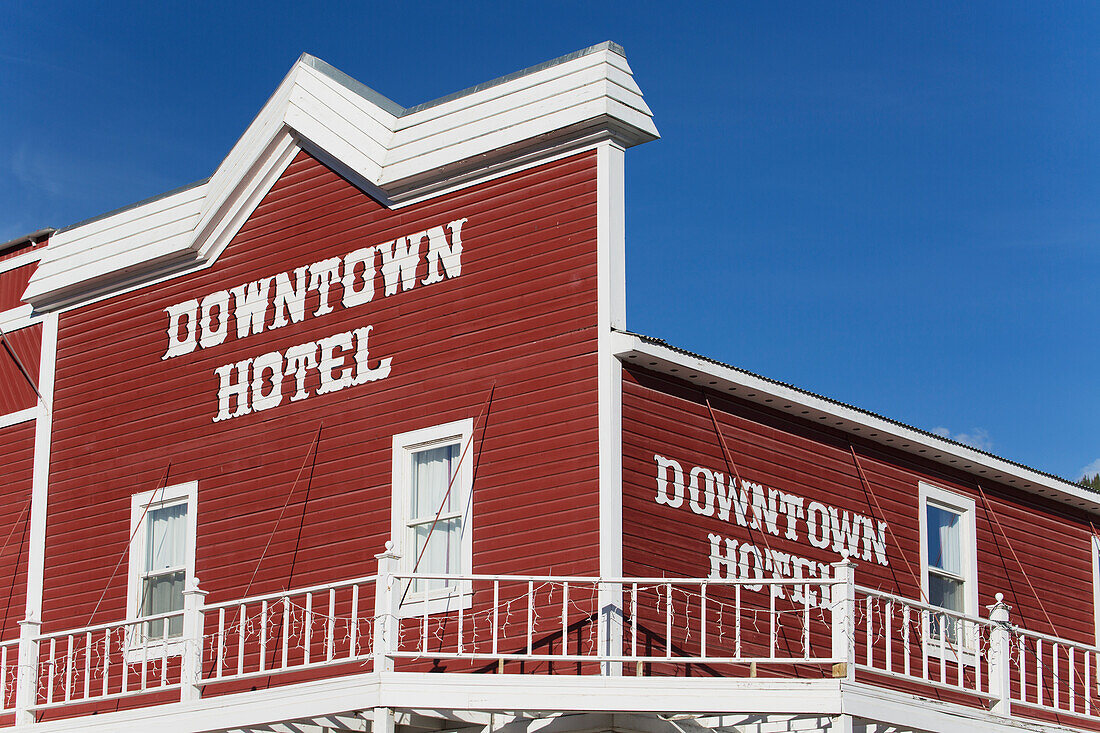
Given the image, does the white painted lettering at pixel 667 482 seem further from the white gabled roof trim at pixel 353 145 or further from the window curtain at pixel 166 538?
the window curtain at pixel 166 538

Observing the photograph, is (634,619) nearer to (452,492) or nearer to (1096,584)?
(452,492)

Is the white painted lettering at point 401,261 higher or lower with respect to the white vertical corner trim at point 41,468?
higher

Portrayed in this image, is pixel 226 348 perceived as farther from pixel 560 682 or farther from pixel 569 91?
pixel 560 682

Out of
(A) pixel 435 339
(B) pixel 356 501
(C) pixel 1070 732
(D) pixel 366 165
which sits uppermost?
(D) pixel 366 165

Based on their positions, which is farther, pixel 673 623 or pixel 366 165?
pixel 366 165

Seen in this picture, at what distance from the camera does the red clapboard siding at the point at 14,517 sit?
23.3 metres

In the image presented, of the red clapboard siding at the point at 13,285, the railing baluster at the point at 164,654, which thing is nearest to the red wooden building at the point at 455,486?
the red clapboard siding at the point at 13,285

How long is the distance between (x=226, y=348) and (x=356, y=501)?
3486mm

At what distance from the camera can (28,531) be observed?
76.6ft

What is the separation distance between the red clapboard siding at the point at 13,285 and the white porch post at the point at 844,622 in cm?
1412

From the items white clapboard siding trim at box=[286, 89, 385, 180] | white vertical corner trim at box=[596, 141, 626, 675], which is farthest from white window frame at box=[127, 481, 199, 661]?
white vertical corner trim at box=[596, 141, 626, 675]

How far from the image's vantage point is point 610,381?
17.8 m

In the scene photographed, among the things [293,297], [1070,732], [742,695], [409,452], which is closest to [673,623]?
A: [742,695]

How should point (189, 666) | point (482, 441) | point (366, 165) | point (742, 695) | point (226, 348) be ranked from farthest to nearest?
point (226, 348) → point (366, 165) → point (482, 441) → point (189, 666) → point (742, 695)
